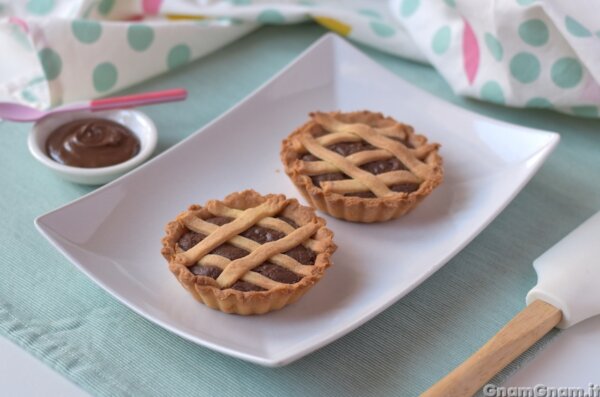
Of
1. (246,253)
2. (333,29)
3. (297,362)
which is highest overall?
(333,29)

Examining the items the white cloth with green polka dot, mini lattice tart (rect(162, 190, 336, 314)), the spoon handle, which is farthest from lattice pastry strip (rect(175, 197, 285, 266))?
the white cloth with green polka dot

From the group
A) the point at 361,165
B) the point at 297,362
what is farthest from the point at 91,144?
the point at 297,362

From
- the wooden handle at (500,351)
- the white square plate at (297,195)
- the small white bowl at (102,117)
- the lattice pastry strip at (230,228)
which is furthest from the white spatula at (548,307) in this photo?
the small white bowl at (102,117)

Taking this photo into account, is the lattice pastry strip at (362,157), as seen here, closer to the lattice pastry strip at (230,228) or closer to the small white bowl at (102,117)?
the lattice pastry strip at (230,228)

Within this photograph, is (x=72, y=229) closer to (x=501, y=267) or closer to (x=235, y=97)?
(x=235, y=97)

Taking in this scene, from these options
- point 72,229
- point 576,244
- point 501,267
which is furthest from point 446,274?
point 72,229

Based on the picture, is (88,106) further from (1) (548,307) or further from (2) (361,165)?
(1) (548,307)
